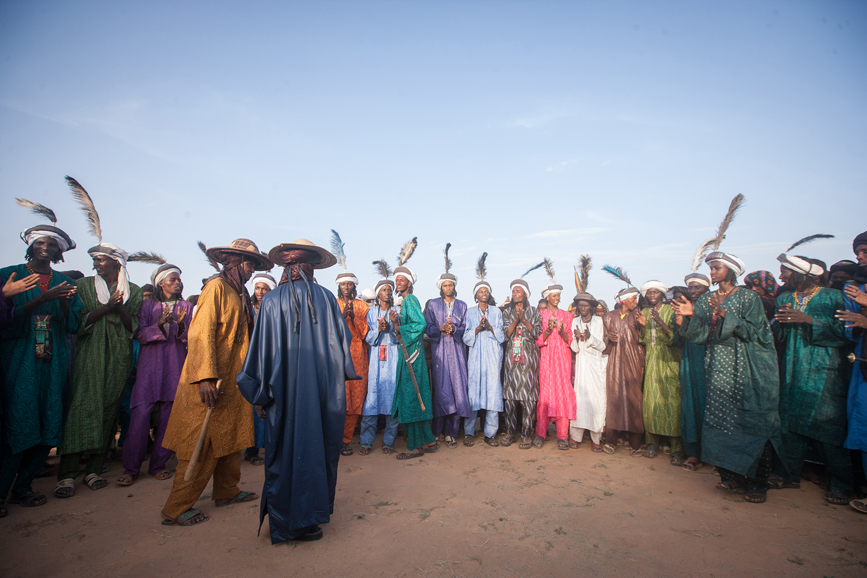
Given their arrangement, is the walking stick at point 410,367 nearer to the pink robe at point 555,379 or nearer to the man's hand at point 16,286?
the pink robe at point 555,379

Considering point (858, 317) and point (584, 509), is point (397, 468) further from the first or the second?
point (858, 317)

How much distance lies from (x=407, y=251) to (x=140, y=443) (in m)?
5.19

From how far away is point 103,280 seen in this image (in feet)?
16.6

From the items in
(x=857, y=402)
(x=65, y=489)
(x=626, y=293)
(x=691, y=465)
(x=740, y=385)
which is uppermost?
(x=626, y=293)

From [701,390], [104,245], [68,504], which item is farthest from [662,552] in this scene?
[104,245]

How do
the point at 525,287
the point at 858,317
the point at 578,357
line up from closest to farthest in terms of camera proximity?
the point at 858,317 → the point at 578,357 → the point at 525,287

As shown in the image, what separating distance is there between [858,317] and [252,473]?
22.3 feet

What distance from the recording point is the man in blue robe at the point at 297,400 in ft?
10.9

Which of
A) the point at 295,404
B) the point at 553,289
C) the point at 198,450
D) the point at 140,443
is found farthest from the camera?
the point at 553,289

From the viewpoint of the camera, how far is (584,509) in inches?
160

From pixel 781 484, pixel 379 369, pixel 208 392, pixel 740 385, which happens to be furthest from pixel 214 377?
pixel 781 484

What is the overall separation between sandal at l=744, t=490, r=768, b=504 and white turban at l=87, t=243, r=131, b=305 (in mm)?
7196

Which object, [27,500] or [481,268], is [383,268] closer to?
[481,268]

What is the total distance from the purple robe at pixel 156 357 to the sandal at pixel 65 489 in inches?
36.3
